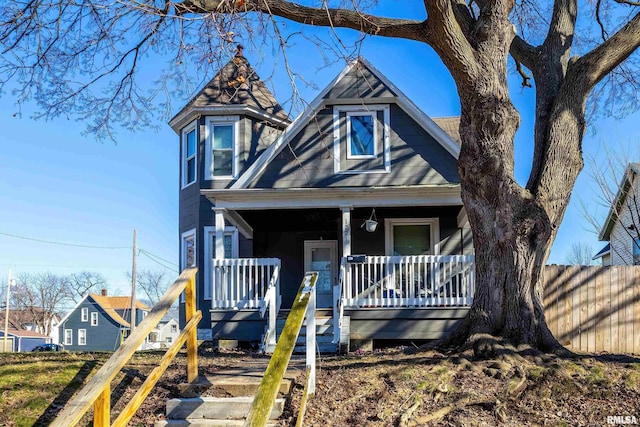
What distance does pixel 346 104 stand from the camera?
13.6m

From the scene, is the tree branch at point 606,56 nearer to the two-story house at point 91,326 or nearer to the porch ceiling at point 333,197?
the porch ceiling at point 333,197

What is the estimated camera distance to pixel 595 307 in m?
9.99

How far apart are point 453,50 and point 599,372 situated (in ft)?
13.2

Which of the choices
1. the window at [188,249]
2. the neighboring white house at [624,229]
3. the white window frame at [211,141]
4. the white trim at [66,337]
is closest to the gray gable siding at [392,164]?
the white window frame at [211,141]

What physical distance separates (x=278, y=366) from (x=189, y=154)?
1356 centimetres

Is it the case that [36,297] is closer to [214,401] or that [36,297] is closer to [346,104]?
[346,104]

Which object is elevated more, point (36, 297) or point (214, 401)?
point (214, 401)

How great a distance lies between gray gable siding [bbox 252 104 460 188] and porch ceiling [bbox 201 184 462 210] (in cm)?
90

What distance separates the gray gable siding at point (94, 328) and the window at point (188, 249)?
Result: 122 ft

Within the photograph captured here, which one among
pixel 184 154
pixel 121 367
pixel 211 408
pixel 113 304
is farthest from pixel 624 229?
pixel 113 304

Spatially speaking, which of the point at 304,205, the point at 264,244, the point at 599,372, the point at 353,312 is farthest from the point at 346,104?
the point at 599,372

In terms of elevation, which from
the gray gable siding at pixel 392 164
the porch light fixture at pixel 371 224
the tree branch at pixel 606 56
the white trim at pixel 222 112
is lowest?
the porch light fixture at pixel 371 224

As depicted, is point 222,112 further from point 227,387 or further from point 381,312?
point 227,387

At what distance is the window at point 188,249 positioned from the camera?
16.8 meters
